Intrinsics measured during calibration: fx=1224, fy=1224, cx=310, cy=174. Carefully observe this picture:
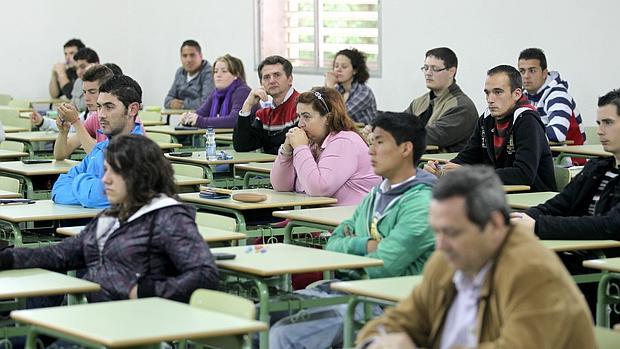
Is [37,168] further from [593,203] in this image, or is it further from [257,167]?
[593,203]

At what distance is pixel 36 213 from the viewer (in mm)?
5633

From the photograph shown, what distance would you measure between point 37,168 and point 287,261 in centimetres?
327

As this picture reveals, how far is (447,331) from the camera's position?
3.08 meters

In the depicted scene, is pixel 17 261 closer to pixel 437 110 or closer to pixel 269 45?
pixel 437 110

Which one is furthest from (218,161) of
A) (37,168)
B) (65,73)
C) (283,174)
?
(65,73)

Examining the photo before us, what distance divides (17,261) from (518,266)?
217 cm

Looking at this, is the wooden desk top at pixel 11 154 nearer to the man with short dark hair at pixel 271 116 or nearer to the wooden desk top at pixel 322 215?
the man with short dark hair at pixel 271 116

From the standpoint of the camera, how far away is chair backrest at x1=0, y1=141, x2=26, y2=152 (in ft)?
28.0

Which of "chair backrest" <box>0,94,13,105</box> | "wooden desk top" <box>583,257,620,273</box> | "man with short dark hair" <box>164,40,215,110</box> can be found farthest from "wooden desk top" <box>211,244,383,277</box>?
"chair backrest" <box>0,94,13,105</box>

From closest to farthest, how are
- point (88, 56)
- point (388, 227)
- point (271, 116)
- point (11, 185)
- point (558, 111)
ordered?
point (388, 227) → point (11, 185) → point (271, 116) → point (558, 111) → point (88, 56)

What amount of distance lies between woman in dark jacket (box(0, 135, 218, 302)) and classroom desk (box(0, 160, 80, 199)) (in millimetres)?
2805

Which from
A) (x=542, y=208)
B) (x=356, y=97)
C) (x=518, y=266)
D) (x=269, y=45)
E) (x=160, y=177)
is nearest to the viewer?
(x=518, y=266)

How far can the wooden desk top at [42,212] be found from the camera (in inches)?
217

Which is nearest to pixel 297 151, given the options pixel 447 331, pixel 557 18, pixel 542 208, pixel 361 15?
pixel 542 208
